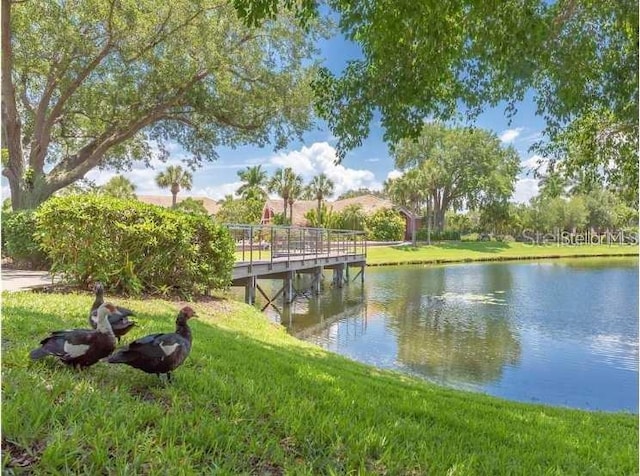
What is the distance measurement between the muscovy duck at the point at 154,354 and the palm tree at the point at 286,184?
44580 millimetres

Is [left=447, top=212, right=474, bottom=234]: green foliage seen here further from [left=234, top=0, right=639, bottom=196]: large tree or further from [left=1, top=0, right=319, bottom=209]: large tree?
[left=234, top=0, right=639, bottom=196]: large tree

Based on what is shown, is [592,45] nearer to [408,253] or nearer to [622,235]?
[408,253]

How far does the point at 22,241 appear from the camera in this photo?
11.7 m

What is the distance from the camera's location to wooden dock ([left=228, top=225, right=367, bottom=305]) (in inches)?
532

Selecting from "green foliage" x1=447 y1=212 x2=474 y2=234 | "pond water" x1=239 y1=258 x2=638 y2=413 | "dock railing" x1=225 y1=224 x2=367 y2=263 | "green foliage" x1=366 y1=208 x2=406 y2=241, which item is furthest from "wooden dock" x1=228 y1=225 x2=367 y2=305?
"green foliage" x1=447 y1=212 x2=474 y2=234

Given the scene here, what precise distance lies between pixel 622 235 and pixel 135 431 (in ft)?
232

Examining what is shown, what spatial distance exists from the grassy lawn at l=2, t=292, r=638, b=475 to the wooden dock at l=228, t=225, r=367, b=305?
8.40 metres

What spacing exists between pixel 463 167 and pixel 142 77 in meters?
39.9

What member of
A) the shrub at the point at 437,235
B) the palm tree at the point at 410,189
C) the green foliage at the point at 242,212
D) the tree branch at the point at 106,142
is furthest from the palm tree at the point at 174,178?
the tree branch at the point at 106,142

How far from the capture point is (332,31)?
49.2 feet

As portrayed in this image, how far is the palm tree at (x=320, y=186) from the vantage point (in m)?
48.8

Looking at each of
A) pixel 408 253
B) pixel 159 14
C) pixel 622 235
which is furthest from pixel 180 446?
pixel 622 235

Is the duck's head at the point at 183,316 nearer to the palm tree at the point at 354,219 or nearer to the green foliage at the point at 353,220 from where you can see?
the green foliage at the point at 353,220

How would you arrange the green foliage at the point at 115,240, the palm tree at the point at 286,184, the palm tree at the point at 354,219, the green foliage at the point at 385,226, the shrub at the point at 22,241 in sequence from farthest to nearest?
1. the palm tree at the point at 286,184
2. the green foliage at the point at 385,226
3. the palm tree at the point at 354,219
4. the shrub at the point at 22,241
5. the green foliage at the point at 115,240
